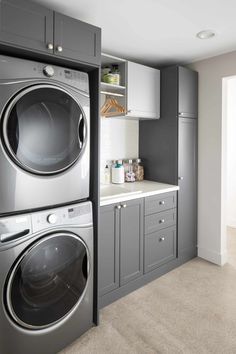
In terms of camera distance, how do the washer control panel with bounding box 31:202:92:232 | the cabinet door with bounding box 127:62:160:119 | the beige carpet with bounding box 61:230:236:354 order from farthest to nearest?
the cabinet door with bounding box 127:62:160:119 → the beige carpet with bounding box 61:230:236:354 → the washer control panel with bounding box 31:202:92:232

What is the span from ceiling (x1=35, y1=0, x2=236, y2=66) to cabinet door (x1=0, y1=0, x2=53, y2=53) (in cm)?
29

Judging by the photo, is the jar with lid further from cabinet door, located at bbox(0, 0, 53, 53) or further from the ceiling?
cabinet door, located at bbox(0, 0, 53, 53)

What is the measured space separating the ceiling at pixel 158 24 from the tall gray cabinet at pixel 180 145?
0.98 ft

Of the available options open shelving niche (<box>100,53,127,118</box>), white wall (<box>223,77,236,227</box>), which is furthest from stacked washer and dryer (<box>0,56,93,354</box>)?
white wall (<box>223,77,236,227</box>)

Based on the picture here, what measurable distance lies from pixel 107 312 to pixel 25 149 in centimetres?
146

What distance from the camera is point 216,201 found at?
296cm

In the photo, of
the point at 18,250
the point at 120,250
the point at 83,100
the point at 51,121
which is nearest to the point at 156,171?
the point at 120,250

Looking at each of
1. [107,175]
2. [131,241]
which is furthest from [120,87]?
[131,241]

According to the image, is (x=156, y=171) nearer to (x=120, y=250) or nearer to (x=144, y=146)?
(x=144, y=146)

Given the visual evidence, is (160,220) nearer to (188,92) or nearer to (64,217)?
(64,217)

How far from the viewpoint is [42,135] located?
5.19ft

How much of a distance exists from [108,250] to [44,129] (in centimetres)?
115

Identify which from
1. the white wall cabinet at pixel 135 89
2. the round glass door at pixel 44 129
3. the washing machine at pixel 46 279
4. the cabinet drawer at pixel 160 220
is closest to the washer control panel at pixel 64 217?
the washing machine at pixel 46 279

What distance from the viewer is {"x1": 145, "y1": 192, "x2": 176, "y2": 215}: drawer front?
2.55m
